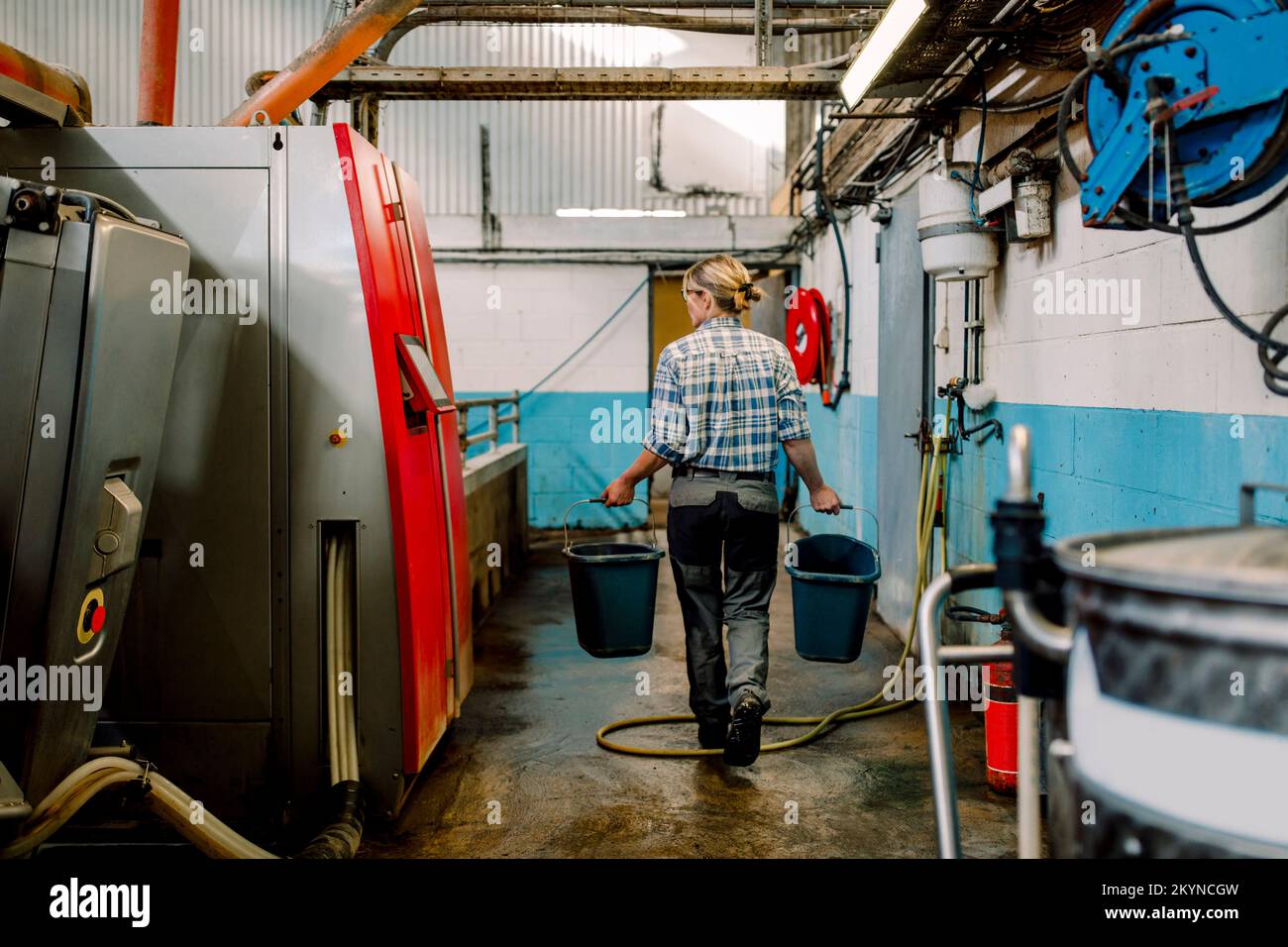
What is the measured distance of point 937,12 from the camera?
2.98 metres

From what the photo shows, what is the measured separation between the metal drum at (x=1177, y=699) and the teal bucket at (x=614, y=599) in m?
2.13

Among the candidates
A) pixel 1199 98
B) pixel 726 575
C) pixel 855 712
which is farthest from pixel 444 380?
pixel 1199 98

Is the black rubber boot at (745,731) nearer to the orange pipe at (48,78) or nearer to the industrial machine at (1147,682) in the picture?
the industrial machine at (1147,682)

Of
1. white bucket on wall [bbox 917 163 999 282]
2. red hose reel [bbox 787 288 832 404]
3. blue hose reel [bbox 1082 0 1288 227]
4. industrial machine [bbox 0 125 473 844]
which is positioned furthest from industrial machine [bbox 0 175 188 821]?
red hose reel [bbox 787 288 832 404]

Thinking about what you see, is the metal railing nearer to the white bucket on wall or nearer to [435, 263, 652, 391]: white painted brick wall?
[435, 263, 652, 391]: white painted brick wall

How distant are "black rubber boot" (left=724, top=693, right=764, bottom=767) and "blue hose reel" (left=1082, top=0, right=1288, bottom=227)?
6.09ft

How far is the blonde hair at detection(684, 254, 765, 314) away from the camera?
11.0 feet

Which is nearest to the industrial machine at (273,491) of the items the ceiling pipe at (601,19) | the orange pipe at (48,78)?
the orange pipe at (48,78)

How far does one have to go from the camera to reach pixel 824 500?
10.6ft

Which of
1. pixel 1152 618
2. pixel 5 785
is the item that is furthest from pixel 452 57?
pixel 1152 618

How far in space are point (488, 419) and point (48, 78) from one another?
5.84 meters

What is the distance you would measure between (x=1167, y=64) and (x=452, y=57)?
8680 millimetres

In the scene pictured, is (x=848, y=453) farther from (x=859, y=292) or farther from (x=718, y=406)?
(x=718, y=406)

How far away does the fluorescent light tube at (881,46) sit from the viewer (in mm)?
3072
